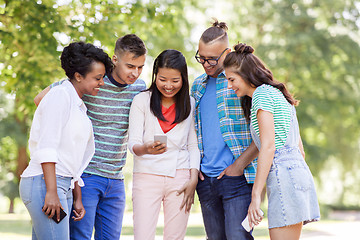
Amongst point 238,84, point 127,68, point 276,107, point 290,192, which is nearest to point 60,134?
point 127,68

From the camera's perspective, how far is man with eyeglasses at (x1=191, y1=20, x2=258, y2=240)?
11.7 ft

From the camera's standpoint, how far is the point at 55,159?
9.20 ft

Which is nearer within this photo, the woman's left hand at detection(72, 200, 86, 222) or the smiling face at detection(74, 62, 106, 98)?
the smiling face at detection(74, 62, 106, 98)

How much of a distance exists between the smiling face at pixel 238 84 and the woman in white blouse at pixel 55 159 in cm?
102

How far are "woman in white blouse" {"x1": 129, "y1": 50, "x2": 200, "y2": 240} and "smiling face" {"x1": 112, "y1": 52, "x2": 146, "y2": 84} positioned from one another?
150 millimetres

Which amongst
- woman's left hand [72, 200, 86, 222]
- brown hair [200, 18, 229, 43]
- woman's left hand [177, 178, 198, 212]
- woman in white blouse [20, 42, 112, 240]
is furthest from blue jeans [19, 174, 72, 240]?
brown hair [200, 18, 229, 43]

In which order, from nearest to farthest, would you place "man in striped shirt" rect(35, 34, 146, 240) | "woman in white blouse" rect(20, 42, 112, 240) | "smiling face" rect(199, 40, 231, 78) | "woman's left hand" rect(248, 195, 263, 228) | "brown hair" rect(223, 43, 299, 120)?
"woman in white blouse" rect(20, 42, 112, 240)
"woman's left hand" rect(248, 195, 263, 228)
"brown hair" rect(223, 43, 299, 120)
"man in striped shirt" rect(35, 34, 146, 240)
"smiling face" rect(199, 40, 231, 78)

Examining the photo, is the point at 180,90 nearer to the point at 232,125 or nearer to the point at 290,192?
the point at 232,125

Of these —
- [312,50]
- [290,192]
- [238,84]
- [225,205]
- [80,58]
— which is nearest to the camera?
[290,192]

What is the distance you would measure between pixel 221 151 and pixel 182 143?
1.00 feet

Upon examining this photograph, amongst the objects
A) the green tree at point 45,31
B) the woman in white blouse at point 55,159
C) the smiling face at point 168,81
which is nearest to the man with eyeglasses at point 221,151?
the smiling face at point 168,81

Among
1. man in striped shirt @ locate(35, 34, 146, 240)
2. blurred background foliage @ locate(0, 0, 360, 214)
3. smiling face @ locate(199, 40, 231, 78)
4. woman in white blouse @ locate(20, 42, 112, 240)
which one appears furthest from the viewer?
blurred background foliage @ locate(0, 0, 360, 214)

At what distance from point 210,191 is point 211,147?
0.33 meters

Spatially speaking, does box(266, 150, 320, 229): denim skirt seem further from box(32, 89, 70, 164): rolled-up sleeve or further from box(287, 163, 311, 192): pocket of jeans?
box(32, 89, 70, 164): rolled-up sleeve
